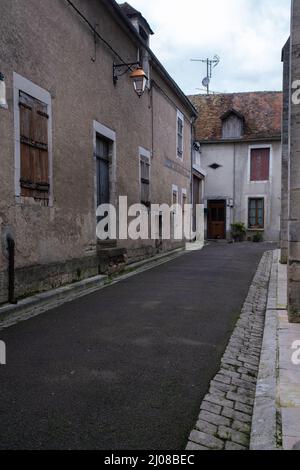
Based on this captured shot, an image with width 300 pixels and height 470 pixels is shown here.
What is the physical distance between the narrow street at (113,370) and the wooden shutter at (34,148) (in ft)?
6.10

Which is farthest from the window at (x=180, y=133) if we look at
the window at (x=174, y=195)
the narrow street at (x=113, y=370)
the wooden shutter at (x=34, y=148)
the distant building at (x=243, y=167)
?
the narrow street at (x=113, y=370)

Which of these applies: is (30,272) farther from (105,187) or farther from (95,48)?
(95,48)

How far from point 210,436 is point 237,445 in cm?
17

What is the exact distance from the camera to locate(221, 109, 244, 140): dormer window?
78.9ft

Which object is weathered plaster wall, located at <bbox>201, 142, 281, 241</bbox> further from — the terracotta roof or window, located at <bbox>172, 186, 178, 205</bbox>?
window, located at <bbox>172, 186, 178, 205</bbox>

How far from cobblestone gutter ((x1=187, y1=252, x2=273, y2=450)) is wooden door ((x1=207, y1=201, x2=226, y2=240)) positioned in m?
19.5

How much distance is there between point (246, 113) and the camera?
82.3 feet

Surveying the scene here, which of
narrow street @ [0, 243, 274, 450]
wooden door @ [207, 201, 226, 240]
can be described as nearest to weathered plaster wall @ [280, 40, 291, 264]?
narrow street @ [0, 243, 274, 450]

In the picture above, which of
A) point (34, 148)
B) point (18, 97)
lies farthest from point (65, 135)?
point (18, 97)

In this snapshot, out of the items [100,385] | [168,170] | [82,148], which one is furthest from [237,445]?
[168,170]

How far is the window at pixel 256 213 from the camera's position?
23.8 m

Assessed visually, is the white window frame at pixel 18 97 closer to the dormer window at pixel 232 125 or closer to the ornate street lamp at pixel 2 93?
the ornate street lamp at pixel 2 93

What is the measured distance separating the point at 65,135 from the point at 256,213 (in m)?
18.4

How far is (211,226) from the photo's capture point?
24.8 meters
